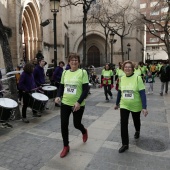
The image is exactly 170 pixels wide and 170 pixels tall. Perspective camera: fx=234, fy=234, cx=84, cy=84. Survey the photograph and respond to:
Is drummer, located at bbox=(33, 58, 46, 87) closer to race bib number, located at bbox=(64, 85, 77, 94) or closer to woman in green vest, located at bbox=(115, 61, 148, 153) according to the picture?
race bib number, located at bbox=(64, 85, 77, 94)

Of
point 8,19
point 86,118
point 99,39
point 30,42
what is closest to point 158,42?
point 99,39

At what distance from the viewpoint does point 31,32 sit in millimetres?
21953

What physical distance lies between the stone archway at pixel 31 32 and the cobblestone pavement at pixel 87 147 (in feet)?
52.8

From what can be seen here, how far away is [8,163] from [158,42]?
67851 mm

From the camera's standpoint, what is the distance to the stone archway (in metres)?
21.2

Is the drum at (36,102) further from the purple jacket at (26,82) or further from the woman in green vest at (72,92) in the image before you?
the woman in green vest at (72,92)

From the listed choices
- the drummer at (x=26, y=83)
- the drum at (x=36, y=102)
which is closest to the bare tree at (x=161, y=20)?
the drummer at (x=26, y=83)

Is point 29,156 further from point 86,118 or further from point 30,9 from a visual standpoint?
point 30,9

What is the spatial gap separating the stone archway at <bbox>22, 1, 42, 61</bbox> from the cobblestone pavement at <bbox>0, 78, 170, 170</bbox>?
16104 mm

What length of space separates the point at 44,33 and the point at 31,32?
4.17 metres

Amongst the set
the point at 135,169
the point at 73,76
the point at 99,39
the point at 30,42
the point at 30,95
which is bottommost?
the point at 135,169

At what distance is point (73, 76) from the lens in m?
4.27

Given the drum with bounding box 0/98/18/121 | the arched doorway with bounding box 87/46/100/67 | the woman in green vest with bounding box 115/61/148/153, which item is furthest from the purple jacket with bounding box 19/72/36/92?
the arched doorway with bounding box 87/46/100/67

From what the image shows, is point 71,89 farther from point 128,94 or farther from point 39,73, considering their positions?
point 39,73
